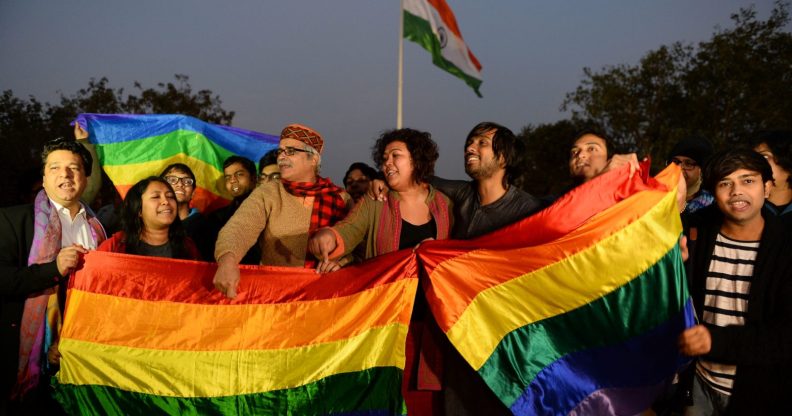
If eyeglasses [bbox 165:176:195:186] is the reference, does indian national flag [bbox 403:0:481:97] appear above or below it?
above

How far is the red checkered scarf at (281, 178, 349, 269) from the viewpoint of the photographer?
399 cm

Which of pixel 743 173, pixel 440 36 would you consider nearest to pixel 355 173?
pixel 743 173

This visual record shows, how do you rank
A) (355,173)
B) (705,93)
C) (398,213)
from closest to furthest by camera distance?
(398,213)
(355,173)
(705,93)

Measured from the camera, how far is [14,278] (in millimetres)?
3480

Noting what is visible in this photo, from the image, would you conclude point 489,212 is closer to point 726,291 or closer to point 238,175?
point 726,291

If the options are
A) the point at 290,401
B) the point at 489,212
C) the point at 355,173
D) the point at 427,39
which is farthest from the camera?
the point at 427,39

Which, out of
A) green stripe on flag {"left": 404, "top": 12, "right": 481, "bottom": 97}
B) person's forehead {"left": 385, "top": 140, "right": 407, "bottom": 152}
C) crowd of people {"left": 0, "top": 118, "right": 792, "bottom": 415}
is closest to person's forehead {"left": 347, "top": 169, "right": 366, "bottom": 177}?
crowd of people {"left": 0, "top": 118, "right": 792, "bottom": 415}

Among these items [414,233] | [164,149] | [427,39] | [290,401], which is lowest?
[290,401]

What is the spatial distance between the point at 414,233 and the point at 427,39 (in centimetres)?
936

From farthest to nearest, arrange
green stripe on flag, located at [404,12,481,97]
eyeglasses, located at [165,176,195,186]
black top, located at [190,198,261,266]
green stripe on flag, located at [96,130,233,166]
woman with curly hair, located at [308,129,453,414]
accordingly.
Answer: green stripe on flag, located at [404,12,481,97], green stripe on flag, located at [96,130,233,166], eyeglasses, located at [165,176,195,186], black top, located at [190,198,261,266], woman with curly hair, located at [308,129,453,414]

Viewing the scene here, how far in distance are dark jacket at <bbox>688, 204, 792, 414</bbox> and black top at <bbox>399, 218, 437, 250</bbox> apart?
63.9 inches

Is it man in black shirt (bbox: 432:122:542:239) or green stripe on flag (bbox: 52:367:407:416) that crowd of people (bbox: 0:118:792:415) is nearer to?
man in black shirt (bbox: 432:122:542:239)

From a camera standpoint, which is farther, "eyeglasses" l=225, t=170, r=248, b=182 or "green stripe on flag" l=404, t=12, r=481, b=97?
"green stripe on flag" l=404, t=12, r=481, b=97

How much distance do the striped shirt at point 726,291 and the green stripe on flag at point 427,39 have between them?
31.1ft
